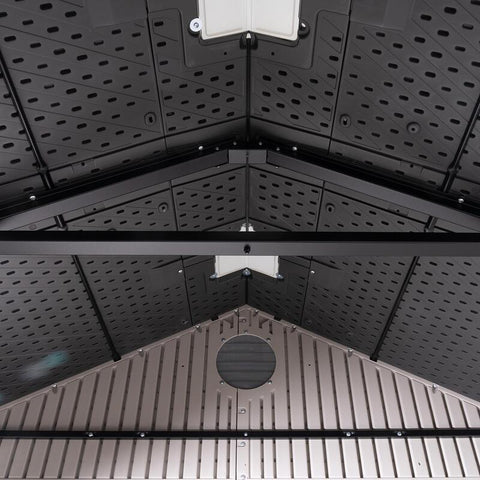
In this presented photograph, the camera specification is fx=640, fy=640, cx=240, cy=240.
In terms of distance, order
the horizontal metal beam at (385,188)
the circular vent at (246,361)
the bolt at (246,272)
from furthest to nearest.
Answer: the circular vent at (246,361), the bolt at (246,272), the horizontal metal beam at (385,188)

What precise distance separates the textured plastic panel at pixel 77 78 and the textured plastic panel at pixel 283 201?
0.84 metres

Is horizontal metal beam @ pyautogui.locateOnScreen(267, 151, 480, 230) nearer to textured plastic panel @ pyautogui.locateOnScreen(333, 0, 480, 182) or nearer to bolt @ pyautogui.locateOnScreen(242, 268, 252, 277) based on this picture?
textured plastic panel @ pyautogui.locateOnScreen(333, 0, 480, 182)

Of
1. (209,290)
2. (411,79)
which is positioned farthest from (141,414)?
(411,79)

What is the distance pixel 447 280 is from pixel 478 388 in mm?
1272

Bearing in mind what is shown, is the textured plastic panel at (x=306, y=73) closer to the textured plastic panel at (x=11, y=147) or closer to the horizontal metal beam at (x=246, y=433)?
the textured plastic panel at (x=11, y=147)

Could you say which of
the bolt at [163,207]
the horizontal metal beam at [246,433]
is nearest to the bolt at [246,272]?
the bolt at [163,207]

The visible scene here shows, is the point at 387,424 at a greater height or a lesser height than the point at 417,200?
lesser

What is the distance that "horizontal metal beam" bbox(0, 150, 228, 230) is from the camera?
11.0 ft

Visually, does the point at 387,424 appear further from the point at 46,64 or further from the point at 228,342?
the point at 46,64

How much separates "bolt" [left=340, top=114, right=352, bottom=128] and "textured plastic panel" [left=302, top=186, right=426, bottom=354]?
508 mm

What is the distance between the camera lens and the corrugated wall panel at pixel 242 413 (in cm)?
457

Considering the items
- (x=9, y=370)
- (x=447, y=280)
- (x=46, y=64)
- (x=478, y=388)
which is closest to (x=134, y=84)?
(x=46, y=64)

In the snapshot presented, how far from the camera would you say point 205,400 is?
4.95 metres

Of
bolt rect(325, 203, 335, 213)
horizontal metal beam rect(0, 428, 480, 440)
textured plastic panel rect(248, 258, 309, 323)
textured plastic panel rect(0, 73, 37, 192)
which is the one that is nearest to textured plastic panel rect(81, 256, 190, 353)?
textured plastic panel rect(248, 258, 309, 323)
